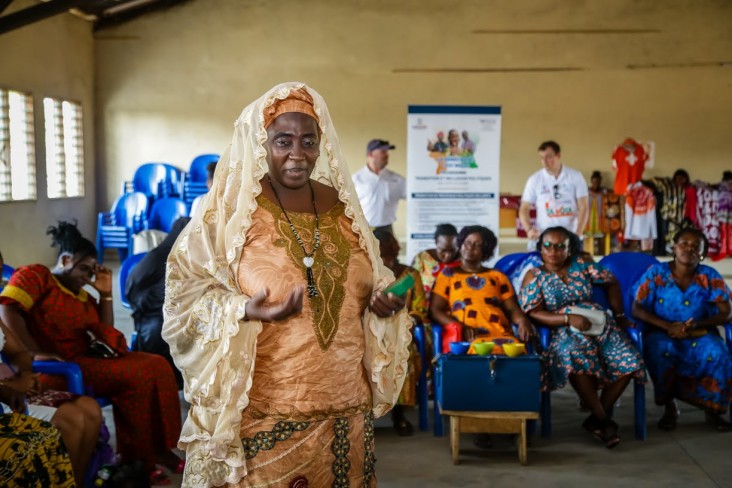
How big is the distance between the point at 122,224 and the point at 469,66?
615 centimetres

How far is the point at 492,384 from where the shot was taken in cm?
393

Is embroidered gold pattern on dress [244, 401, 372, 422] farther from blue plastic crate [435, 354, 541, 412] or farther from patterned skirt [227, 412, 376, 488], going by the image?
blue plastic crate [435, 354, 541, 412]

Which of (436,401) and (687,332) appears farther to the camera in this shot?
(687,332)

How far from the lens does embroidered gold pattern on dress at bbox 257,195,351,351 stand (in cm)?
191

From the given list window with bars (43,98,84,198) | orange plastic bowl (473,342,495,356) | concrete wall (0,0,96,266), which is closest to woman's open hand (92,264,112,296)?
orange plastic bowl (473,342,495,356)

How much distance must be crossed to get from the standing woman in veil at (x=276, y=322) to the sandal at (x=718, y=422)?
10.2 ft

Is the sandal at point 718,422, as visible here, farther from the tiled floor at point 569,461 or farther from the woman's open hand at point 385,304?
the woman's open hand at point 385,304

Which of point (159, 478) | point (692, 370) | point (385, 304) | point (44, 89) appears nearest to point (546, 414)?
point (692, 370)

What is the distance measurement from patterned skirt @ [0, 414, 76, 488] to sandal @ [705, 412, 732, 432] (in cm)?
348

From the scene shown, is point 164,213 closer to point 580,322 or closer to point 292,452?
point 580,322

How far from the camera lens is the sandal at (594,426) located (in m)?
4.21

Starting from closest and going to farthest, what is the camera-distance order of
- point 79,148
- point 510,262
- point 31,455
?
1. point 31,455
2. point 510,262
3. point 79,148

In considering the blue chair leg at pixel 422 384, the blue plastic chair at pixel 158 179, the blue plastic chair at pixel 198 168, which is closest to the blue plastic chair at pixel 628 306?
the blue chair leg at pixel 422 384

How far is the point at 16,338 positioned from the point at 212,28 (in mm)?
10724
